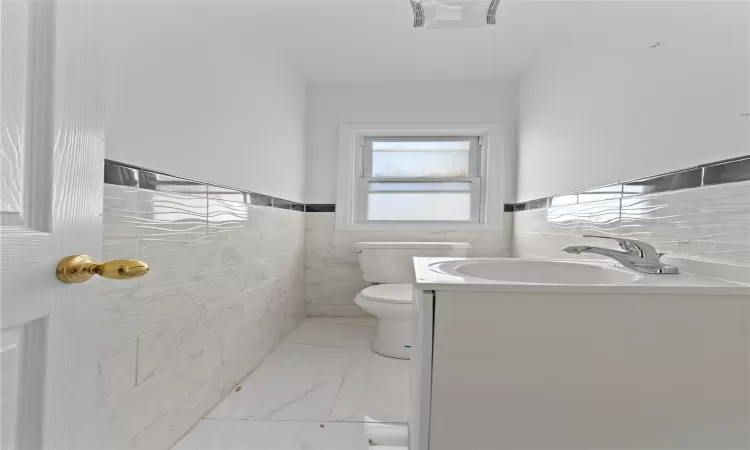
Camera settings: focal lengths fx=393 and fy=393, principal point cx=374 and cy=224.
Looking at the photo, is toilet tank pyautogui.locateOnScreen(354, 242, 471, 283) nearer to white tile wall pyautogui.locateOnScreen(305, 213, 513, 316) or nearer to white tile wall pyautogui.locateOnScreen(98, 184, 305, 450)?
white tile wall pyautogui.locateOnScreen(305, 213, 513, 316)

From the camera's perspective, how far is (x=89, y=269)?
1.92ft

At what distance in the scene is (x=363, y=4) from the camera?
1882 mm

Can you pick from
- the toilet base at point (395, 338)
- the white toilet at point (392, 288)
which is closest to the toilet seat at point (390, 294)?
the white toilet at point (392, 288)

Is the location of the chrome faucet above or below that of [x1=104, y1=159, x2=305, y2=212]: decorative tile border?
below

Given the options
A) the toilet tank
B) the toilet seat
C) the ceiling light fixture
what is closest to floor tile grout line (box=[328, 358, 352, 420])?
the toilet seat

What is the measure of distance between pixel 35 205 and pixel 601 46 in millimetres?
2026

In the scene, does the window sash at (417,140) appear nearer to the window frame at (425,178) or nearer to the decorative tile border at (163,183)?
the window frame at (425,178)

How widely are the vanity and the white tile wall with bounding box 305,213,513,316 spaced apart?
6.91 feet

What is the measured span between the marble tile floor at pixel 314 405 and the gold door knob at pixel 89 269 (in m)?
1.02

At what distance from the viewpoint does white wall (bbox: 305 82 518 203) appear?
290 centimetres

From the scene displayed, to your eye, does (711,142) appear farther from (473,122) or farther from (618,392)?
(473,122)

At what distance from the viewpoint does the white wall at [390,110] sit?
290cm

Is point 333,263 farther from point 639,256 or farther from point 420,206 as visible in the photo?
point 639,256

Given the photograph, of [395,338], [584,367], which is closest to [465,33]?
[395,338]
